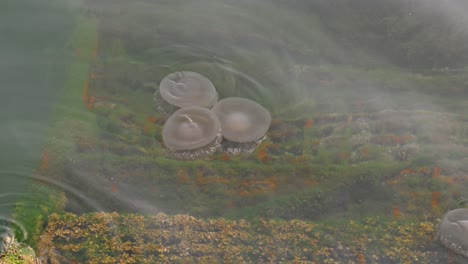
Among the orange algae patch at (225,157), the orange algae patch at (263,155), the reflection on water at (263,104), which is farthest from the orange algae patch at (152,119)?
the orange algae patch at (263,155)

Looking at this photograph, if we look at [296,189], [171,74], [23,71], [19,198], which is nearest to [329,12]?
[171,74]

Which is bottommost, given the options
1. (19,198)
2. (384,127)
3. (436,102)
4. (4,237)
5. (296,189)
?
(4,237)

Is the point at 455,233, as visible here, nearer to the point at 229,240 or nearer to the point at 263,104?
the point at 229,240

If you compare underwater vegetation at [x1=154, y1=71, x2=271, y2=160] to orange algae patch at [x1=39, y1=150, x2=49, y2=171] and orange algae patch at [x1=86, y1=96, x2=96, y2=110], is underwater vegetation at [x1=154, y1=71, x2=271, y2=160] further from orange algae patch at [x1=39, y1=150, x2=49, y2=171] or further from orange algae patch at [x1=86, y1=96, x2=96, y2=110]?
orange algae patch at [x1=39, y1=150, x2=49, y2=171]

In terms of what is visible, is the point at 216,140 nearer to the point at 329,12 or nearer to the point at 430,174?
the point at 430,174

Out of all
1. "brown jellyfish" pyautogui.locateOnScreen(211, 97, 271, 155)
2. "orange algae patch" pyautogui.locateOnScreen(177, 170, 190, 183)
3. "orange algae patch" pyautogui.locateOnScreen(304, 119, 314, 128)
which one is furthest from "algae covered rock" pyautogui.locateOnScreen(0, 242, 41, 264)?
"orange algae patch" pyautogui.locateOnScreen(304, 119, 314, 128)

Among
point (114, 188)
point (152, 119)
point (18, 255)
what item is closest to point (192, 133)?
point (152, 119)

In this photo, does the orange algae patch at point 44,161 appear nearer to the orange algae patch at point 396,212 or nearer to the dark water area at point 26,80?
the dark water area at point 26,80

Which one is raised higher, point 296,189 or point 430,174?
point 430,174
